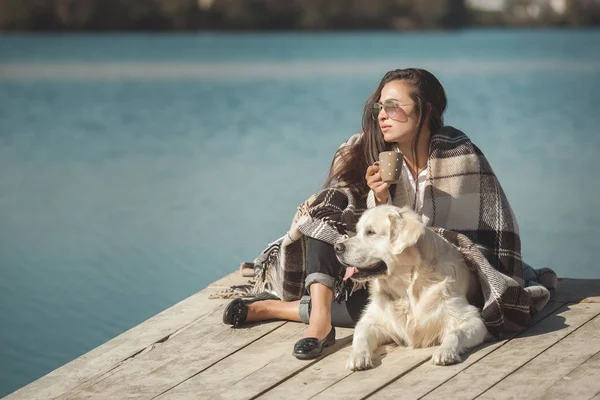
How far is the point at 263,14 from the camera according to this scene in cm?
6378

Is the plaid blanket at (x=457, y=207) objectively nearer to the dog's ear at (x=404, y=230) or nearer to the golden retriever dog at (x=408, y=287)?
the golden retriever dog at (x=408, y=287)

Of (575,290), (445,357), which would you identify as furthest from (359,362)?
(575,290)

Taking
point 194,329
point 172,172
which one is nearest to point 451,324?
point 194,329

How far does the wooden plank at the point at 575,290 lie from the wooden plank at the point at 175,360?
4.63 ft

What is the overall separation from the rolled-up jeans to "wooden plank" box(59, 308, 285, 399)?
0.92 feet

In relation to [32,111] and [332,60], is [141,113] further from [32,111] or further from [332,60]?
[332,60]

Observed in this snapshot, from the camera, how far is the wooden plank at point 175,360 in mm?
4371

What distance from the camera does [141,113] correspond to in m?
20.3

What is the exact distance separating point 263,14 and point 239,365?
60.3m

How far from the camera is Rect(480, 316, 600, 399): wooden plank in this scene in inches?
159

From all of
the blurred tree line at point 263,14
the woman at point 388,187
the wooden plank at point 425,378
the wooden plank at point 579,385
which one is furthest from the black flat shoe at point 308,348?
the blurred tree line at point 263,14

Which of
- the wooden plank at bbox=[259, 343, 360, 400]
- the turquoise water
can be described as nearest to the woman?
the wooden plank at bbox=[259, 343, 360, 400]

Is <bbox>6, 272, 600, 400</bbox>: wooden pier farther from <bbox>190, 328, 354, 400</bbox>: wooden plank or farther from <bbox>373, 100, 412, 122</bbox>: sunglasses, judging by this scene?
<bbox>373, 100, 412, 122</bbox>: sunglasses

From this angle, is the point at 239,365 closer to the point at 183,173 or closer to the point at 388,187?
the point at 388,187
